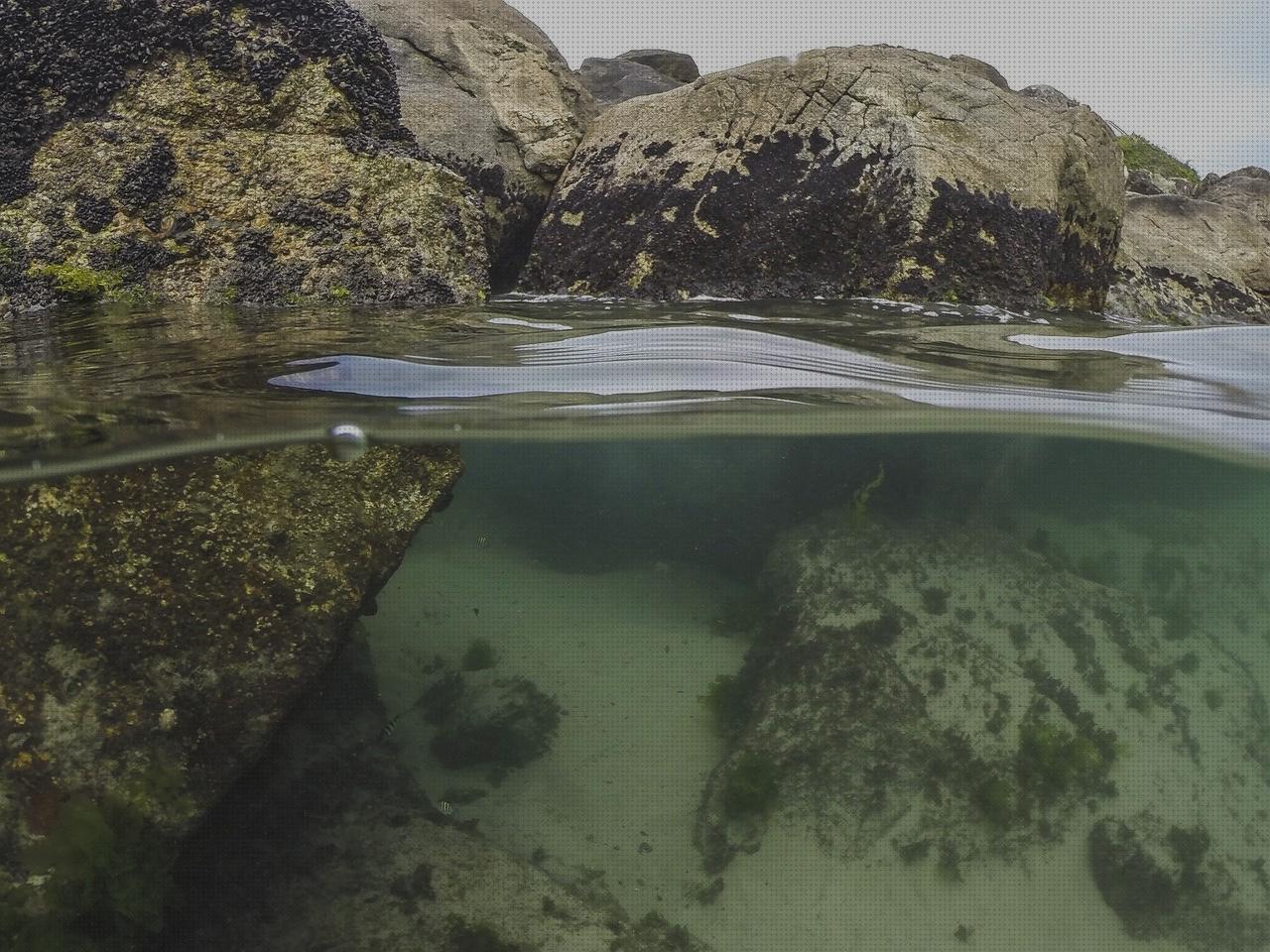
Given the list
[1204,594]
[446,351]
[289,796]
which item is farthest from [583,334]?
[1204,594]

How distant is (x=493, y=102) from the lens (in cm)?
945

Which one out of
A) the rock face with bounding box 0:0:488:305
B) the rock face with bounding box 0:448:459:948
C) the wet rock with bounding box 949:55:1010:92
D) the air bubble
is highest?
the wet rock with bounding box 949:55:1010:92

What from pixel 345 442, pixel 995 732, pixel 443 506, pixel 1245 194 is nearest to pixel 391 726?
pixel 443 506

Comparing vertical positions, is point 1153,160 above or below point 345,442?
above

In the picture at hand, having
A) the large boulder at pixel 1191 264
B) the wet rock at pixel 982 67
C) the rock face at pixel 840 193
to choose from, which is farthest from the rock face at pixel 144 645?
the wet rock at pixel 982 67

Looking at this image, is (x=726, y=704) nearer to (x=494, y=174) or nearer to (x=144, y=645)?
(x=144, y=645)

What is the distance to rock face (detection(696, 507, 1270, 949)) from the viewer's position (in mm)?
5449

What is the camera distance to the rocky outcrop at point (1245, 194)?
1394 cm

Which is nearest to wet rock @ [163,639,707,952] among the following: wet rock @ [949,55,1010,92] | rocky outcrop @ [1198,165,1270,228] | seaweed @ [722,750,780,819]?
seaweed @ [722,750,780,819]

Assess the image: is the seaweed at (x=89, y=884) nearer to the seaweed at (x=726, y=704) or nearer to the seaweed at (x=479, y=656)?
the seaweed at (x=479, y=656)

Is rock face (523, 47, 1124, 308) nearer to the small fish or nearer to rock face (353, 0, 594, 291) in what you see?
rock face (353, 0, 594, 291)

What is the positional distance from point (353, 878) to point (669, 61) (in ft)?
76.7

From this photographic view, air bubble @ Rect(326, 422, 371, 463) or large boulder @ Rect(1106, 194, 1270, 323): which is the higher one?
large boulder @ Rect(1106, 194, 1270, 323)

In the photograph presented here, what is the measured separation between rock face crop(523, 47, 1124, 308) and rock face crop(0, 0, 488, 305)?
5.34ft
